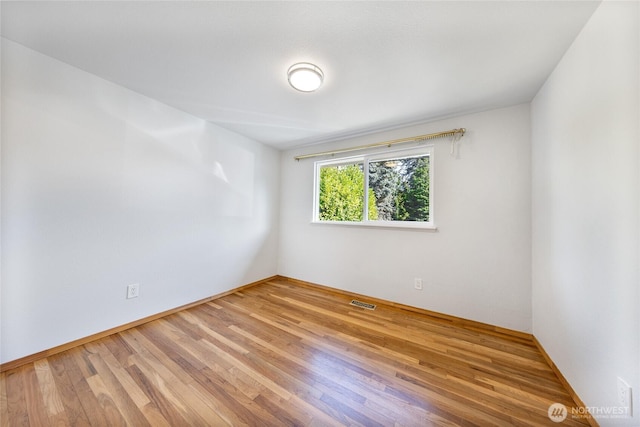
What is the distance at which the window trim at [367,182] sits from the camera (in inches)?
91.7

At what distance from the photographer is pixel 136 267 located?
196 centimetres

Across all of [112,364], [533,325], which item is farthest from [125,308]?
[533,325]

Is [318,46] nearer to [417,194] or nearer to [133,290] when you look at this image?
[417,194]

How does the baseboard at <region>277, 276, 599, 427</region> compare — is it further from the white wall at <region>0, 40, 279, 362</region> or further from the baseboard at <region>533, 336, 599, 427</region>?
the white wall at <region>0, 40, 279, 362</region>

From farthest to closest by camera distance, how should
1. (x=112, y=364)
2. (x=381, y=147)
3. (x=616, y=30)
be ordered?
(x=381, y=147) → (x=112, y=364) → (x=616, y=30)

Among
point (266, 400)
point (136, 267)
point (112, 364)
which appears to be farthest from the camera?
point (136, 267)

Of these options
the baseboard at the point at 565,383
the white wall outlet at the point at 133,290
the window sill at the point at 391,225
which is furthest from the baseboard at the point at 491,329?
the white wall outlet at the point at 133,290

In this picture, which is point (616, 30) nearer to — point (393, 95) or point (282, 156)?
point (393, 95)

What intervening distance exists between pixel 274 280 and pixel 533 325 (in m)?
2.99

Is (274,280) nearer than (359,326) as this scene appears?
No

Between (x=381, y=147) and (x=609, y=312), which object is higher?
(x=381, y=147)

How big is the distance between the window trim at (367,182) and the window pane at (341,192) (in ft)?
0.16

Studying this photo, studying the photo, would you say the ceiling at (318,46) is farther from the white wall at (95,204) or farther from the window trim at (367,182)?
the window trim at (367,182)

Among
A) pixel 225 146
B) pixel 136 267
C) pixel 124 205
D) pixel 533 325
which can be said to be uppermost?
pixel 225 146
